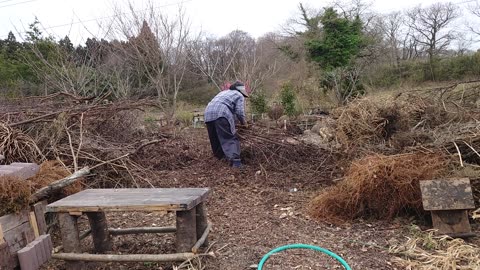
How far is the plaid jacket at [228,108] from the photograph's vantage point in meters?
5.81

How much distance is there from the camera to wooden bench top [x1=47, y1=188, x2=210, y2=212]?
2.55 meters

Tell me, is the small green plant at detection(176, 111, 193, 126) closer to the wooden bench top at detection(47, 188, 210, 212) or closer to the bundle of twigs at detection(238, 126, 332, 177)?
the bundle of twigs at detection(238, 126, 332, 177)

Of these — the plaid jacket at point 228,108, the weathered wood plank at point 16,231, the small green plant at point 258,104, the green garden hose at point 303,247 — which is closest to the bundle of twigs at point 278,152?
the plaid jacket at point 228,108

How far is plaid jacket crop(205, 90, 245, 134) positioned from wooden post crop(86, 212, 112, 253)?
2914mm

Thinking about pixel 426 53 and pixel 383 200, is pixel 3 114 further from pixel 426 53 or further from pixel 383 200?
pixel 426 53

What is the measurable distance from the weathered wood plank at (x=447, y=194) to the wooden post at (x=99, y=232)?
2755 millimetres

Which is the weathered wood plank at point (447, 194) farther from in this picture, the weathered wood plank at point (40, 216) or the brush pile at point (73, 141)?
the brush pile at point (73, 141)

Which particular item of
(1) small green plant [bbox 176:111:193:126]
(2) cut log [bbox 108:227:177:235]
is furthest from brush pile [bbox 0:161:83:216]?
(1) small green plant [bbox 176:111:193:126]

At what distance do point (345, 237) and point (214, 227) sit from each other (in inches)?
48.5

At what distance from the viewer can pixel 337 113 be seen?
5.55 meters

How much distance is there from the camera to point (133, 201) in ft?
8.70

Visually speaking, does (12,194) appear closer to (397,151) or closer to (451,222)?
(451,222)

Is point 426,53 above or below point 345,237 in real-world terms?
above

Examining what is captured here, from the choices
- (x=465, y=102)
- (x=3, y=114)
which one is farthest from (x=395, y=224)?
(x=3, y=114)
